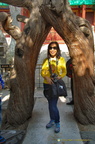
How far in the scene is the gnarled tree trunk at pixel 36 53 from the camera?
3105 millimetres

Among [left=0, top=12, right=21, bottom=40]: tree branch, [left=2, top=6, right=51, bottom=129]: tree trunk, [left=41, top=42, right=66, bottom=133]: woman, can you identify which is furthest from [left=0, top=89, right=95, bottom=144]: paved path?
[left=0, top=12, right=21, bottom=40]: tree branch

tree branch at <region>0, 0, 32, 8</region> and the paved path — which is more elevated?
tree branch at <region>0, 0, 32, 8</region>

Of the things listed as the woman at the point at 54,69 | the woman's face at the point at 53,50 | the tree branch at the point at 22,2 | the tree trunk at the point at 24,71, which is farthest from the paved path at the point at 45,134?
the tree branch at the point at 22,2

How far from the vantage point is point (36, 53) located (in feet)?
11.9

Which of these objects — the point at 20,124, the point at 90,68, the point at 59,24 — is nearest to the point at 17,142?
the point at 20,124

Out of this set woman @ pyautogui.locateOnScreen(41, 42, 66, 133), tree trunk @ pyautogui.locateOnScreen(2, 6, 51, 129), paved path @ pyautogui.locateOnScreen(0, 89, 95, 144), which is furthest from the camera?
tree trunk @ pyautogui.locateOnScreen(2, 6, 51, 129)

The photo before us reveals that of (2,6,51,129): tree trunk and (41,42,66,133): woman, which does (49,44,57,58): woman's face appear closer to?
(41,42,66,133): woman

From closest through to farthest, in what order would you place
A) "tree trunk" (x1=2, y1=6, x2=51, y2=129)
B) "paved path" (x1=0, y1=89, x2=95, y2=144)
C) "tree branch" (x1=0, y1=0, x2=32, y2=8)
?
"paved path" (x1=0, y1=89, x2=95, y2=144), "tree trunk" (x1=2, y1=6, x2=51, y2=129), "tree branch" (x1=0, y1=0, x2=32, y2=8)

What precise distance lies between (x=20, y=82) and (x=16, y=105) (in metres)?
0.54

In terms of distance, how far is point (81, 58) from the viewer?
3191mm

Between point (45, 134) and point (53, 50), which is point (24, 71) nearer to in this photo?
point (53, 50)

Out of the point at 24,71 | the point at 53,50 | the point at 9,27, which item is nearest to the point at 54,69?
the point at 53,50

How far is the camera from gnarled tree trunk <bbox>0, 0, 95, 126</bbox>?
311cm

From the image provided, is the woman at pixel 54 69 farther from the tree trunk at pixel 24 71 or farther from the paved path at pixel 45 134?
the tree trunk at pixel 24 71
